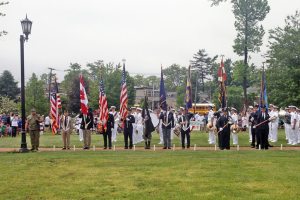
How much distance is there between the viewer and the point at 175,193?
Answer: 1052 centimetres

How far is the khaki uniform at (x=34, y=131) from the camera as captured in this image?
874 inches

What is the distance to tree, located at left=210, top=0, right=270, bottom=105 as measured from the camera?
59531 millimetres

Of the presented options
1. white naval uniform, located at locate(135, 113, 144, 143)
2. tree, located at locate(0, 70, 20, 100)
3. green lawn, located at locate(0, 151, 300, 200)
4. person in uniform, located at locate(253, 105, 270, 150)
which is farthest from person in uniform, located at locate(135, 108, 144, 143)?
tree, located at locate(0, 70, 20, 100)

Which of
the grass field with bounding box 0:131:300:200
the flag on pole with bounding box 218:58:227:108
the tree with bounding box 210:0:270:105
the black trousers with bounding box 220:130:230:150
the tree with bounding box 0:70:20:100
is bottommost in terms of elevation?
the grass field with bounding box 0:131:300:200

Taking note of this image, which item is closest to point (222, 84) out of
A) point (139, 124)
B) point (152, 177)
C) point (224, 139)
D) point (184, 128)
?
point (224, 139)

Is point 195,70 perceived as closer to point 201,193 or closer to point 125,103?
point 125,103

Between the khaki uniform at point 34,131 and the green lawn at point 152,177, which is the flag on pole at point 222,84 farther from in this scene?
the khaki uniform at point 34,131

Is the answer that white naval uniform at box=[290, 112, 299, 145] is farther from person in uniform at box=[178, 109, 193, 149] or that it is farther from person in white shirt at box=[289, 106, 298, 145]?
person in uniform at box=[178, 109, 193, 149]

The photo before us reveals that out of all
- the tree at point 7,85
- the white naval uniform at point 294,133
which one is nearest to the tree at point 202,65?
the tree at point 7,85

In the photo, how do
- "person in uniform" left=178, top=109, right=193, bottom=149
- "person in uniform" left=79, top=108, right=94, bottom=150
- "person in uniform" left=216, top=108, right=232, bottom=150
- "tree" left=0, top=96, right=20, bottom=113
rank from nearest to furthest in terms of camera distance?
"person in uniform" left=216, top=108, right=232, bottom=150
"person in uniform" left=79, top=108, right=94, bottom=150
"person in uniform" left=178, top=109, right=193, bottom=149
"tree" left=0, top=96, right=20, bottom=113

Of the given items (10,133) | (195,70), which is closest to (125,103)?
(10,133)

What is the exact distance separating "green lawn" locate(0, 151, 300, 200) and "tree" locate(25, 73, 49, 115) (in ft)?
149

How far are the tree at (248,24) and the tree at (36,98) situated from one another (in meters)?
26.1

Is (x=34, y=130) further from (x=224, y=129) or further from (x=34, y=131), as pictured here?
(x=224, y=129)
